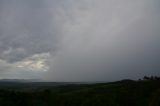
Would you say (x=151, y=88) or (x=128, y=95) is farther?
(x=151, y=88)

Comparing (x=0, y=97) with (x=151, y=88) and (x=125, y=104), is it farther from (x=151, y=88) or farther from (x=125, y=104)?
(x=151, y=88)

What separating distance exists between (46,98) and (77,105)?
17861 mm

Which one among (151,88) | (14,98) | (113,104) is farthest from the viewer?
(151,88)

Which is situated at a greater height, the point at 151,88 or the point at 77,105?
the point at 151,88

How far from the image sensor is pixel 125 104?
94.3 meters

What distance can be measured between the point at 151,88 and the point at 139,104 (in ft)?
89.5

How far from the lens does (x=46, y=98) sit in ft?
349

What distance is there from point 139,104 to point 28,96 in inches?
1746

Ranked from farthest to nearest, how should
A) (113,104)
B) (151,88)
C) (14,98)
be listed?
(151,88), (14,98), (113,104)

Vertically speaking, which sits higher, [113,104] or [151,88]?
[151,88]

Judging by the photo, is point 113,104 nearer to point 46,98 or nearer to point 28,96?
point 46,98

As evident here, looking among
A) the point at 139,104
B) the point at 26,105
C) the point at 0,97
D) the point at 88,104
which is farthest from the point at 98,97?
the point at 0,97

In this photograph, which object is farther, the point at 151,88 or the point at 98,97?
the point at 151,88

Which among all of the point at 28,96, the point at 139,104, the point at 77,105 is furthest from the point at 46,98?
the point at 139,104
